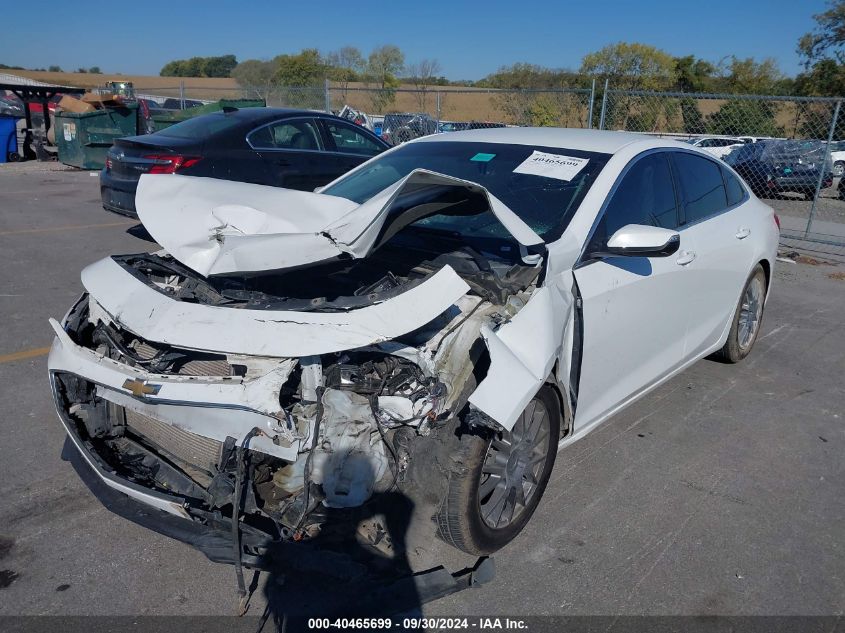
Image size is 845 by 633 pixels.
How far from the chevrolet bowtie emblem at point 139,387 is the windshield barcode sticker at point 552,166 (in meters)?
2.23

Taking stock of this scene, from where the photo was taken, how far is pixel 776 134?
63.4ft

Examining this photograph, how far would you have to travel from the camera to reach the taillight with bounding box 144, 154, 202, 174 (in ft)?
26.0

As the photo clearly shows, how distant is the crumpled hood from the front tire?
0.81 metres

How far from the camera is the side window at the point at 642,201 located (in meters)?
3.61

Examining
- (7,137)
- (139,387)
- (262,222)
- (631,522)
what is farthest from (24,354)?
(7,137)

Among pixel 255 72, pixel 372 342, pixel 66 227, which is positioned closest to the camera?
pixel 372 342

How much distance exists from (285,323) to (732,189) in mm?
3716

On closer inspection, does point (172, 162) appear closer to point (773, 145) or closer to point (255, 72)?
point (773, 145)

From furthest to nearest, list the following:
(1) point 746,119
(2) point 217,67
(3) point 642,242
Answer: (2) point 217,67, (1) point 746,119, (3) point 642,242

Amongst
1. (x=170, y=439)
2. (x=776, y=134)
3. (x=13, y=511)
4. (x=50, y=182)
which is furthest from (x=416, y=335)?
(x=776, y=134)

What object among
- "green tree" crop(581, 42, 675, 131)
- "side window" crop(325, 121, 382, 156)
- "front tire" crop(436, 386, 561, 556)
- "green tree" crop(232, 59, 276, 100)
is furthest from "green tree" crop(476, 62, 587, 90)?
"front tire" crop(436, 386, 561, 556)

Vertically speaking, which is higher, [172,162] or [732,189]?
[732,189]

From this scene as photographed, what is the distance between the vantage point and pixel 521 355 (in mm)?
2756

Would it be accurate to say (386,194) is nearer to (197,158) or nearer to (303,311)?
(303,311)
